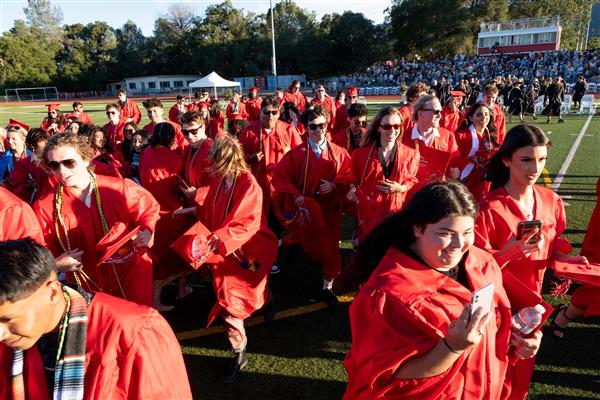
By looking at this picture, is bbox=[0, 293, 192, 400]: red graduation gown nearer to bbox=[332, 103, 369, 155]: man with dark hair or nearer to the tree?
bbox=[332, 103, 369, 155]: man with dark hair

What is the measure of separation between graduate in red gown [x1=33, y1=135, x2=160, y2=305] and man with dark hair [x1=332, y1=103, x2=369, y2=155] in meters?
3.67

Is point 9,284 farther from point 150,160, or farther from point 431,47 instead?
point 431,47

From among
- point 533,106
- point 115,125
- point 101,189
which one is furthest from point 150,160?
point 533,106

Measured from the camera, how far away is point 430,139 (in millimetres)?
5156

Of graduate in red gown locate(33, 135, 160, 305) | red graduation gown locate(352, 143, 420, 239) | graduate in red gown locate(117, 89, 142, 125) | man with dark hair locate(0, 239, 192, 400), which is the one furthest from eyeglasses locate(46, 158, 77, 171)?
graduate in red gown locate(117, 89, 142, 125)

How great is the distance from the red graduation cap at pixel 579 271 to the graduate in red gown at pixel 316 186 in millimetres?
2490

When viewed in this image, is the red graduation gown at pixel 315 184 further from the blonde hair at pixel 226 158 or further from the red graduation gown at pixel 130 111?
the red graduation gown at pixel 130 111

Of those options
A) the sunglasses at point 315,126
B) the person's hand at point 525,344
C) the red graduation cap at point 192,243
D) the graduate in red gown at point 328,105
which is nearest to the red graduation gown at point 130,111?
the graduate in red gown at point 328,105

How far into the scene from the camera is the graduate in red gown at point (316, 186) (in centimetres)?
483

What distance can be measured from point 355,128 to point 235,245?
12.2 feet

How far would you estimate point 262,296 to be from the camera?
12.8 feet

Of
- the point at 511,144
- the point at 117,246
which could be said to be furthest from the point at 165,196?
the point at 511,144

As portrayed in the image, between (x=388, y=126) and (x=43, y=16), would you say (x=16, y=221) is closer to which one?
(x=388, y=126)

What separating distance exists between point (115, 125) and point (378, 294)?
902 centimetres
